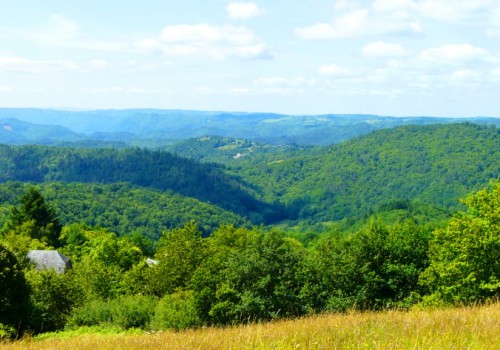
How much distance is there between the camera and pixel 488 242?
24906 millimetres

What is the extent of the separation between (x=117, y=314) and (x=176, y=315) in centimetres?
386

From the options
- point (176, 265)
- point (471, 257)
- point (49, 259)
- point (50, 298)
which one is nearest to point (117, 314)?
point (50, 298)

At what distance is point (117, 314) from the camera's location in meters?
28.9

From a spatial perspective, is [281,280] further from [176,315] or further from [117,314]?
[117,314]

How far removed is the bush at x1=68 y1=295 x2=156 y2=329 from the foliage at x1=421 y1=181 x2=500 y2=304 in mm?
17560

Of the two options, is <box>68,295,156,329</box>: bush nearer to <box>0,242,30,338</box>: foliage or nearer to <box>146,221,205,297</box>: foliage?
<box>0,242,30,338</box>: foliage

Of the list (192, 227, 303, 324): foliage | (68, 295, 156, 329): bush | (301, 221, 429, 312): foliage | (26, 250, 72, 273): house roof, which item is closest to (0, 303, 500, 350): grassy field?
(192, 227, 303, 324): foliage

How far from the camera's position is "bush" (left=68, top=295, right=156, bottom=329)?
93.6ft

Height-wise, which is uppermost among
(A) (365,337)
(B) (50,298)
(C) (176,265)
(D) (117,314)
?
(A) (365,337)

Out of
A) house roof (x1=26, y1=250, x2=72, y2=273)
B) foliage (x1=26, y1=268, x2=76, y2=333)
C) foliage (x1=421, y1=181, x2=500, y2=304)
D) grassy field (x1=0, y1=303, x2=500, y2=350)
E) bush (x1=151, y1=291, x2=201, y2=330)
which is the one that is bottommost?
house roof (x1=26, y1=250, x2=72, y2=273)

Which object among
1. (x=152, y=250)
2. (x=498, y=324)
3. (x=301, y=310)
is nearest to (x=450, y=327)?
(x=498, y=324)

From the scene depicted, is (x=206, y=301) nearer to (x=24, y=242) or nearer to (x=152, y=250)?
(x=24, y=242)

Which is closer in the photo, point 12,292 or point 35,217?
point 12,292

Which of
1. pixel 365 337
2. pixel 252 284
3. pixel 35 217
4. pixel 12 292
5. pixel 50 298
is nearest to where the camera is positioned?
pixel 365 337
